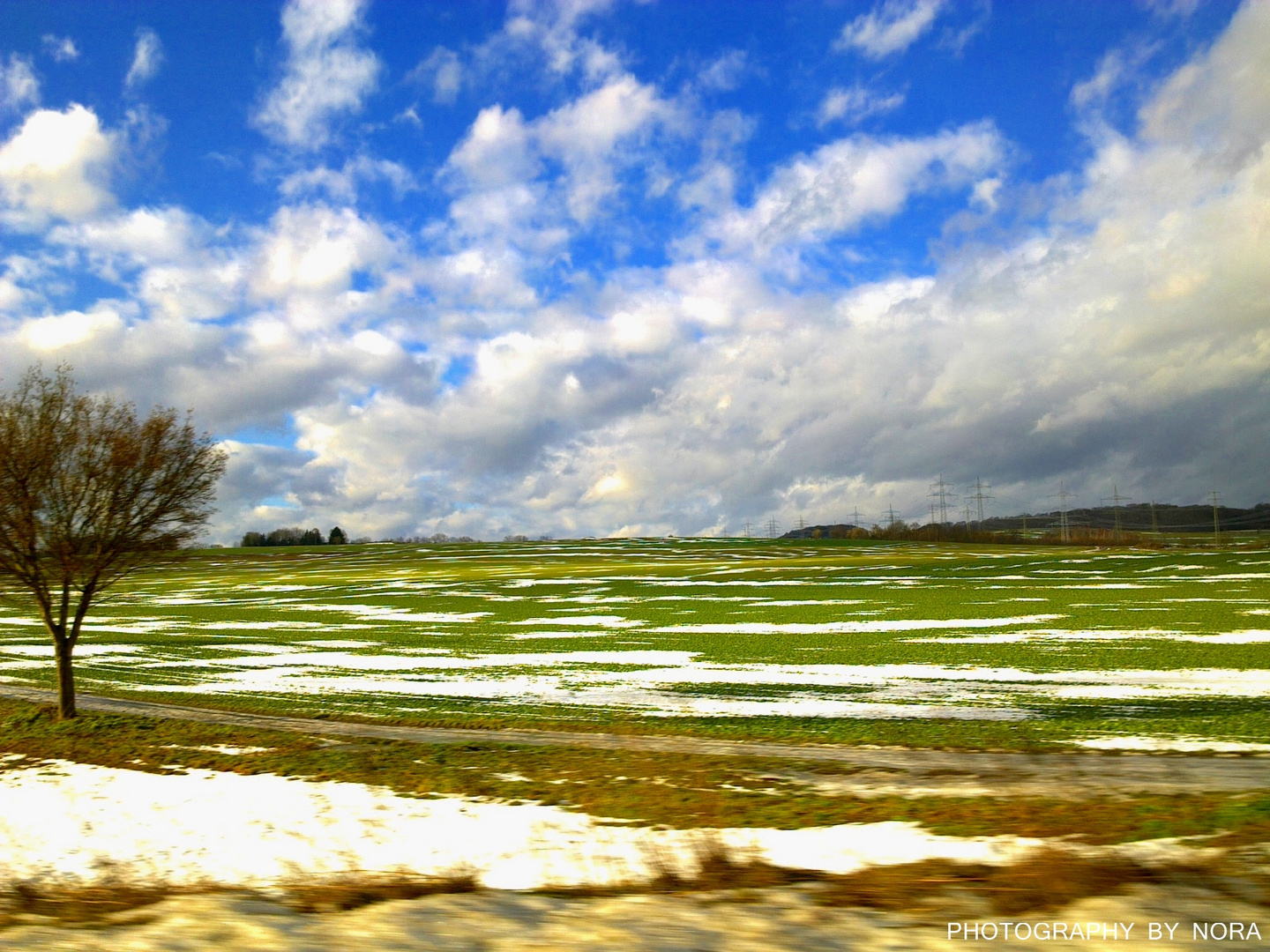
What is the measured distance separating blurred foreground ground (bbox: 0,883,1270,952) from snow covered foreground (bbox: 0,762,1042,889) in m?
1.24

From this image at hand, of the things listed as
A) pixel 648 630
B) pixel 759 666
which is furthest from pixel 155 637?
pixel 759 666

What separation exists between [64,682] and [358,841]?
14.4m

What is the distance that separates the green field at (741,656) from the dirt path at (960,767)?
99 centimetres

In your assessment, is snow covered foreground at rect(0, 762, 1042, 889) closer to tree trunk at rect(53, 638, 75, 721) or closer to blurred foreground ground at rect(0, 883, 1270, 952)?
blurred foreground ground at rect(0, 883, 1270, 952)

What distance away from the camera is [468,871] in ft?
28.3

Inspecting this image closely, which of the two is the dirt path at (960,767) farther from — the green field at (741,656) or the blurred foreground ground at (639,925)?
the blurred foreground ground at (639,925)

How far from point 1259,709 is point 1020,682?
211 inches

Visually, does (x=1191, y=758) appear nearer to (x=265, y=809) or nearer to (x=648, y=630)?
(x=265, y=809)

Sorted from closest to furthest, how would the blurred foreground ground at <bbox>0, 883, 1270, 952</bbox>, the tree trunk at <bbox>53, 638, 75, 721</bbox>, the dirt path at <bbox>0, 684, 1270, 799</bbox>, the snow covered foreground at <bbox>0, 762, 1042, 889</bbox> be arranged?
1. the blurred foreground ground at <bbox>0, 883, 1270, 952</bbox>
2. the snow covered foreground at <bbox>0, 762, 1042, 889</bbox>
3. the dirt path at <bbox>0, 684, 1270, 799</bbox>
4. the tree trunk at <bbox>53, 638, 75, 721</bbox>

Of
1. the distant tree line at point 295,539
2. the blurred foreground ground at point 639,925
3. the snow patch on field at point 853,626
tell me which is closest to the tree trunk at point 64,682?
the blurred foreground ground at point 639,925

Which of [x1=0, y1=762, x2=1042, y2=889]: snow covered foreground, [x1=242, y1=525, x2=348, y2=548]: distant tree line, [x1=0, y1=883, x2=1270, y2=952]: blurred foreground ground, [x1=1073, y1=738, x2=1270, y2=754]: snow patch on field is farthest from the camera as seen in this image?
[x1=242, y1=525, x2=348, y2=548]: distant tree line

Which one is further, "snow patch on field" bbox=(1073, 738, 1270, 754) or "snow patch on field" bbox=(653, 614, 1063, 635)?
"snow patch on field" bbox=(653, 614, 1063, 635)

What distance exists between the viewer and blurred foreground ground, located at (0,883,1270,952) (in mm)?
5734

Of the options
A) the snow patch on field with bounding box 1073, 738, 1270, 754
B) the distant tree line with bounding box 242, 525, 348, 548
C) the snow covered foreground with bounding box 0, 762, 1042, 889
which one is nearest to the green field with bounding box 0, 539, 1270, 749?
the snow patch on field with bounding box 1073, 738, 1270, 754
